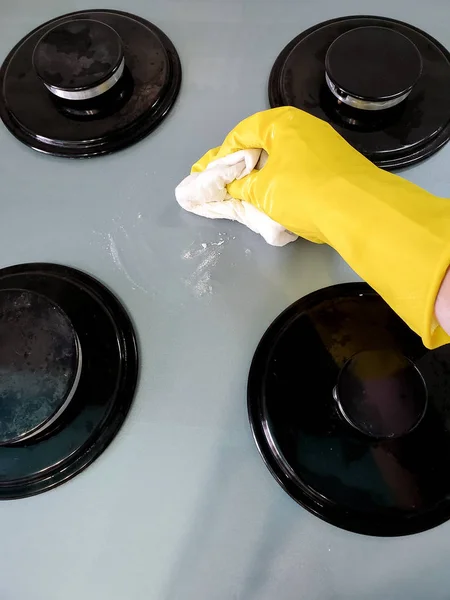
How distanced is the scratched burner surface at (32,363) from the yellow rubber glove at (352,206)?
0.93ft

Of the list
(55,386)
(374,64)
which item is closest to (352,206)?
(374,64)

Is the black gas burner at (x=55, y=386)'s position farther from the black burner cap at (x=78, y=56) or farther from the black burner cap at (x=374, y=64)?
the black burner cap at (x=374, y=64)

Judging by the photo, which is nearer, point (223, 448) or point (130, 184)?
point (223, 448)

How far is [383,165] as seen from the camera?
696 millimetres

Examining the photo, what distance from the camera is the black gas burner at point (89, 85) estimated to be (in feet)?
2.30

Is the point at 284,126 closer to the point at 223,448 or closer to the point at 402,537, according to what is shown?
the point at 223,448

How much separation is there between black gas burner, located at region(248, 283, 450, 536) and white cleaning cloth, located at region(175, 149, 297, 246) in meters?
0.11

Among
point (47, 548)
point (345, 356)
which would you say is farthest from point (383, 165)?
point (47, 548)

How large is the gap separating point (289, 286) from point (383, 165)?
218 mm

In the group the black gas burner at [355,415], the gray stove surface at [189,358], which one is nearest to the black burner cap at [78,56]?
the gray stove surface at [189,358]

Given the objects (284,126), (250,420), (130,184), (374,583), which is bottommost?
(374,583)

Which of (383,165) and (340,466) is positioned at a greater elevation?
(383,165)

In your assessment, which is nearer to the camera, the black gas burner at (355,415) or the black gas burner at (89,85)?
the black gas burner at (355,415)

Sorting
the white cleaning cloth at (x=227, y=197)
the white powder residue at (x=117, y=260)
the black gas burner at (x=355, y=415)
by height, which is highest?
the white cleaning cloth at (x=227, y=197)
